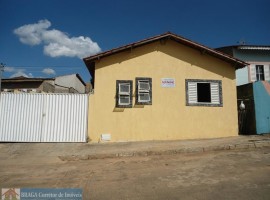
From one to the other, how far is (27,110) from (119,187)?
826 cm

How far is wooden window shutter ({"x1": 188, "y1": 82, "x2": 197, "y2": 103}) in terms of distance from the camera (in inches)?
498

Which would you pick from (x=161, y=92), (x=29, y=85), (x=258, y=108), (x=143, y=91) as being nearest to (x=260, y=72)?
(x=258, y=108)

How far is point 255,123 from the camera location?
41.4 feet

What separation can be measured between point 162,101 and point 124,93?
2.12m

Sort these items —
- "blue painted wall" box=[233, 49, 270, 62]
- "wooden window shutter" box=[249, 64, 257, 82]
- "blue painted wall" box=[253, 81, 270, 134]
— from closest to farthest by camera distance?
"blue painted wall" box=[253, 81, 270, 134], "wooden window shutter" box=[249, 64, 257, 82], "blue painted wall" box=[233, 49, 270, 62]

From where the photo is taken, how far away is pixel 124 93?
1215 centimetres

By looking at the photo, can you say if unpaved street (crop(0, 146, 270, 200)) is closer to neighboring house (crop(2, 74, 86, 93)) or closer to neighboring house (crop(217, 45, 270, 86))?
neighboring house (crop(217, 45, 270, 86))

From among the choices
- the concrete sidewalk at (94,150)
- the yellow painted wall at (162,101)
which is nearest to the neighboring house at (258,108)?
the yellow painted wall at (162,101)

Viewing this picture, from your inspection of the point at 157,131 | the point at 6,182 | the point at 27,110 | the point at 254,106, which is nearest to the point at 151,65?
the point at 157,131

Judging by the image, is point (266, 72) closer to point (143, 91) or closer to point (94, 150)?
point (143, 91)

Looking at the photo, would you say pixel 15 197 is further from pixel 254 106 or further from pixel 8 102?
pixel 254 106

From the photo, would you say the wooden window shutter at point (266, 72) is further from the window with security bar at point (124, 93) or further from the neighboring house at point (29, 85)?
the neighboring house at point (29, 85)

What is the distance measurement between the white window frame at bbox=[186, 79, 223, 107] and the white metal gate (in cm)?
566

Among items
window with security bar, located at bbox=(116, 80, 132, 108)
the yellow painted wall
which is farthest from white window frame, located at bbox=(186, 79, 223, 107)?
window with security bar, located at bbox=(116, 80, 132, 108)
